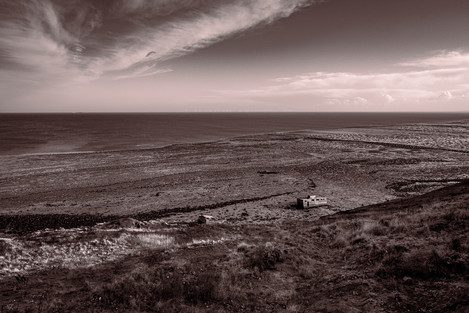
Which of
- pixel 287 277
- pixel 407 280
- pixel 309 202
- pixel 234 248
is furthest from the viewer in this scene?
pixel 309 202

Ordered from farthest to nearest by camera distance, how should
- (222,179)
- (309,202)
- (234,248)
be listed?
(222,179)
(309,202)
(234,248)

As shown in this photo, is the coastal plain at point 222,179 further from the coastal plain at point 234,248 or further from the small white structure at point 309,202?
the small white structure at point 309,202

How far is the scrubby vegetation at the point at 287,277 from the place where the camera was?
10992 millimetres

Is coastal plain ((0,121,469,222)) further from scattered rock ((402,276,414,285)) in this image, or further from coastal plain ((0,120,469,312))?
scattered rock ((402,276,414,285))

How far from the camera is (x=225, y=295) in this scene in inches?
462

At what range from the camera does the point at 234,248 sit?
55.9ft

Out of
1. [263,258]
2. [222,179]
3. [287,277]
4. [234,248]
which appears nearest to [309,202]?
[234,248]

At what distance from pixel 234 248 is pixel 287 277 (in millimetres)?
4236

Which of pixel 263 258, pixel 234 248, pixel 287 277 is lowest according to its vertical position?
pixel 234 248

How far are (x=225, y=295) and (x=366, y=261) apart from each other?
22.0ft

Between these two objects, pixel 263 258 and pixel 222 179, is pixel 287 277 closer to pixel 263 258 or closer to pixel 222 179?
pixel 263 258

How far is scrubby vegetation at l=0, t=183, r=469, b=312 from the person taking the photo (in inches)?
433

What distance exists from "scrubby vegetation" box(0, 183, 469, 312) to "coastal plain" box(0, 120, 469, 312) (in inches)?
2.1

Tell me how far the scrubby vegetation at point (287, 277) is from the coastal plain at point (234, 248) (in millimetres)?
53
